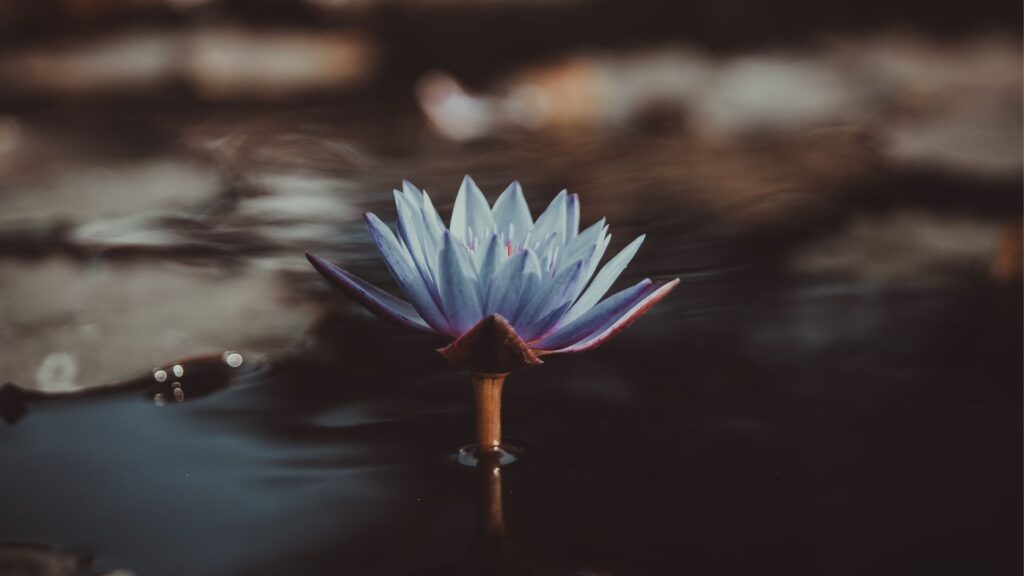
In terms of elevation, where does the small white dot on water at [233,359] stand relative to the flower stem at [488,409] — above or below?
above

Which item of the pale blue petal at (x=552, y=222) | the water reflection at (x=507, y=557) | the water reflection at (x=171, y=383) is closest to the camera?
the water reflection at (x=507, y=557)

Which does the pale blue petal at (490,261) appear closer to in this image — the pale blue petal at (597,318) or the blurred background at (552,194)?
the pale blue petal at (597,318)

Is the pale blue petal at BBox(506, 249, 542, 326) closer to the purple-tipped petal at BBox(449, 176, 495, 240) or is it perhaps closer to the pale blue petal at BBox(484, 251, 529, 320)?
the pale blue petal at BBox(484, 251, 529, 320)

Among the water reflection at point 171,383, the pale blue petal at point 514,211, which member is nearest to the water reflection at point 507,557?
the pale blue petal at point 514,211

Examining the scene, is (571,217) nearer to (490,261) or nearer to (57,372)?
(490,261)

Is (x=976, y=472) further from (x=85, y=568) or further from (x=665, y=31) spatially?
(x=665, y=31)

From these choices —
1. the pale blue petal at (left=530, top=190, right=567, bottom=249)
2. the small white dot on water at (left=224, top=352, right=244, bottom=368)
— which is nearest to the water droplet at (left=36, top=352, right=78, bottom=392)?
the small white dot on water at (left=224, top=352, right=244, bottom=368)
